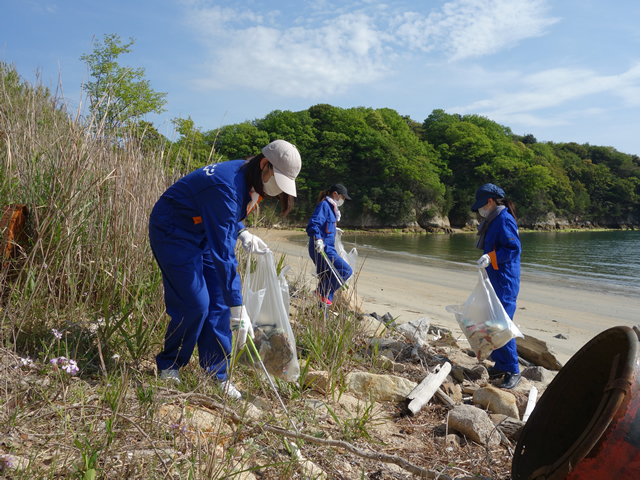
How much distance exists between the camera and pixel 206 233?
2303mm

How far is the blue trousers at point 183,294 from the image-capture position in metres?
2.45

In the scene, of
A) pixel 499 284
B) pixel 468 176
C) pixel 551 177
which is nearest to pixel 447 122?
pixel 468 176

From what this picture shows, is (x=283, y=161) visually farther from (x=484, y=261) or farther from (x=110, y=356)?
(x=484, y=261)

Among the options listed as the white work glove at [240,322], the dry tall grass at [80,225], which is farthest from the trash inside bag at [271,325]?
the dry tall grass at [80,225]

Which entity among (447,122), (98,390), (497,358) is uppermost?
(447,122)

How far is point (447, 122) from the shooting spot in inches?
2571

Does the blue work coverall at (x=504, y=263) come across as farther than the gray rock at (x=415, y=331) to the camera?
No

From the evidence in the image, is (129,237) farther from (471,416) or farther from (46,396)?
(471,416)

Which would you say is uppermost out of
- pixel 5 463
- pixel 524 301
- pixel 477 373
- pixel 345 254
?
pixel 345 254

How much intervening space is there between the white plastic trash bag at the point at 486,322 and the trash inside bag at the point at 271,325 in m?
2.03

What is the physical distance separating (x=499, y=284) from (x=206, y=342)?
9.37ft

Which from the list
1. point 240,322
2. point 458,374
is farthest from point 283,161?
point 458,374

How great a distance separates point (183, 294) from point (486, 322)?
2709mm

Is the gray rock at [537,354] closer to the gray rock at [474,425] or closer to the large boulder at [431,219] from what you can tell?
the gray rock at [474,425]
